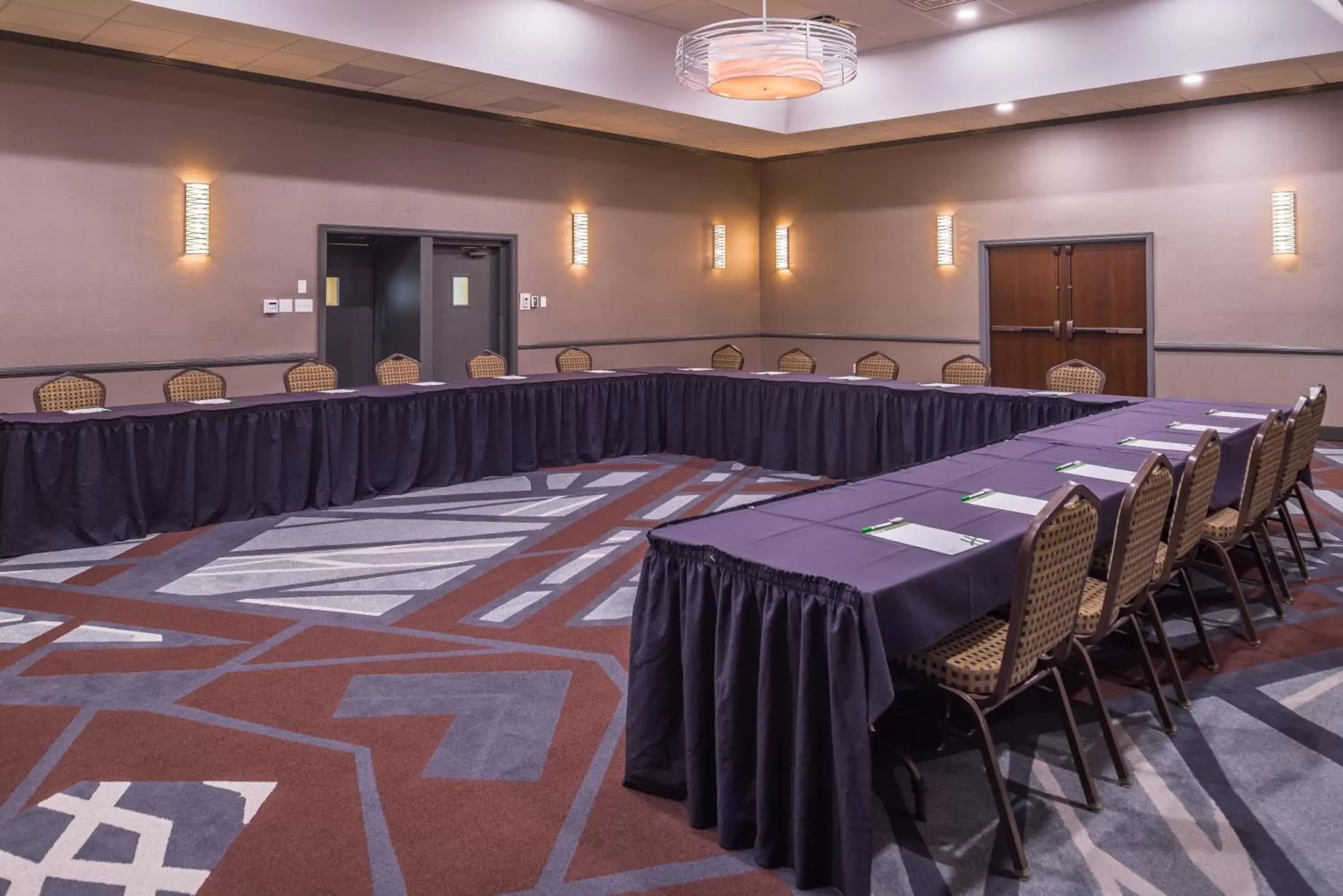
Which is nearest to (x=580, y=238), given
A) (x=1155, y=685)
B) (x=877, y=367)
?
(x=877, y=367)

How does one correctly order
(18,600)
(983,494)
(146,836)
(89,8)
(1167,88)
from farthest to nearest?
(1167,88) < (89,8) < (18,600) < (983,494) < (146,836)

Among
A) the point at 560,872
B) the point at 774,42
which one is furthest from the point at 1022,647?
the point at 774,42

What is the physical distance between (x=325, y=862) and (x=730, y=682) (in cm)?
112

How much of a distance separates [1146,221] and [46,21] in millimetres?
8962

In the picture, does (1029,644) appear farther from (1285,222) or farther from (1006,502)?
(1285,222)

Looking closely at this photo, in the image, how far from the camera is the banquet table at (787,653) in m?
2.16

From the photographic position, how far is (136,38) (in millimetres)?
6504

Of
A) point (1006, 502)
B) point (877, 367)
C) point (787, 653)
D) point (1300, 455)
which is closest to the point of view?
point (787, 653)

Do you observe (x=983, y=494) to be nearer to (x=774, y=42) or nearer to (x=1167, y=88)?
(x=774, y=42)

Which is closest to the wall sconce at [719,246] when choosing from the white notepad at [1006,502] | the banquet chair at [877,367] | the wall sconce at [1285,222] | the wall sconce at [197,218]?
the banquet chair at [877,367]

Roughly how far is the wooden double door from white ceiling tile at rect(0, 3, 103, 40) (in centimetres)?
820

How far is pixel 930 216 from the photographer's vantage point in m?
10.5

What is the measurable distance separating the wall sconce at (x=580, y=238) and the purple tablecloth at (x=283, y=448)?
220cm

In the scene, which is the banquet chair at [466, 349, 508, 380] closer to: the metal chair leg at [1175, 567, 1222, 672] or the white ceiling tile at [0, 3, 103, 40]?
the white ceiling tile at [0, 3, 103, 40]
